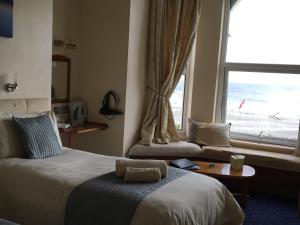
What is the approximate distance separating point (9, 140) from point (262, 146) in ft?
9.53

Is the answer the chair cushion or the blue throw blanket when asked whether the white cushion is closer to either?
the chair cushion

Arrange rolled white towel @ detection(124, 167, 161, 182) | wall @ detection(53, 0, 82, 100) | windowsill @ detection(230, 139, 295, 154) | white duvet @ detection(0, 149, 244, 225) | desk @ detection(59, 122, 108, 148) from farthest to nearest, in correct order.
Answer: windowsill @ detection(230, 139, 295, 154)
wall @ detection(53, 0, 82, 100)
desk @ detection(59, 122, 108, 148)
rolled white towel @ detection(124, 167, 161, 182)
white duvet @ detection(0, 149, 244, 225)

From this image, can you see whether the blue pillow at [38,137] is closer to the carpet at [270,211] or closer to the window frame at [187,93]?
the carpet at [270,211]

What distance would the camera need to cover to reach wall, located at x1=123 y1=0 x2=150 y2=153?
155 inches

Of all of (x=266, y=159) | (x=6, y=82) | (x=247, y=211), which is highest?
(x=6, y=82)

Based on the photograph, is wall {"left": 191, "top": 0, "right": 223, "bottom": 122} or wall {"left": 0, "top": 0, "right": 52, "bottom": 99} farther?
wall {"left": 191, "top": 0, "right": 223, "bottom": 122}

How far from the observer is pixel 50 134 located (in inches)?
117

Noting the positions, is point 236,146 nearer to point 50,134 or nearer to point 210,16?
point 210,16

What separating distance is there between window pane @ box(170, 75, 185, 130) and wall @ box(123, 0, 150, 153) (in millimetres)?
528

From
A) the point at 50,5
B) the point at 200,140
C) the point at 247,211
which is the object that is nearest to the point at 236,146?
the point at 200,140

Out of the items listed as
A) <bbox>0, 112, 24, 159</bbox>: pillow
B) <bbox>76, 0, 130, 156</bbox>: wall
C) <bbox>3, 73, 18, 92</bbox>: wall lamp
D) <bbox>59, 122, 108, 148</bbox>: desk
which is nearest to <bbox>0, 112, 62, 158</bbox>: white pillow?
<bbox>0, 112, 24, 159</bbox>: pillow

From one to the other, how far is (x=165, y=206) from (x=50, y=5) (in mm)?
2302

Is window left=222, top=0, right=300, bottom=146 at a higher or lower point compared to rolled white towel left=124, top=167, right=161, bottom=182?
higher

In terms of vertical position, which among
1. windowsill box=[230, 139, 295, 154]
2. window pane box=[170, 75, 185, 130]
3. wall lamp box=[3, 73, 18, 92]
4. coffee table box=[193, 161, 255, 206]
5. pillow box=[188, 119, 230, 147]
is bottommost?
coffee table box=[193, 161, 255, 206]
